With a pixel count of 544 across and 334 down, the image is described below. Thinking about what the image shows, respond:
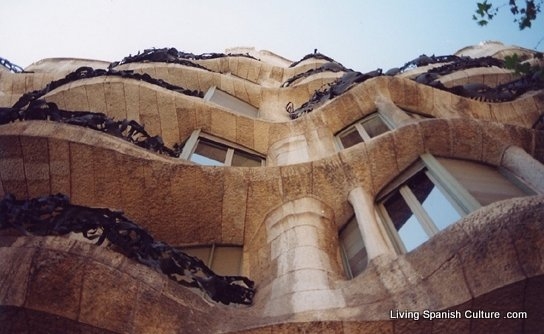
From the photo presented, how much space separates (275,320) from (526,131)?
228 inches

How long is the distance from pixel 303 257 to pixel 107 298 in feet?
8.80

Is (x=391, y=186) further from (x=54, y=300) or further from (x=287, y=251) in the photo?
(x=54, y=300)

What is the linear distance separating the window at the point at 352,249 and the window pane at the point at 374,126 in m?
3.09

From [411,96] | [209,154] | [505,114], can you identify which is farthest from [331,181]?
[505,114]

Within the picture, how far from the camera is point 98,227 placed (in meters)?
5.34

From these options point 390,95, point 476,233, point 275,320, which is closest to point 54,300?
point 275,320

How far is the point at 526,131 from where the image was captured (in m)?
7.76

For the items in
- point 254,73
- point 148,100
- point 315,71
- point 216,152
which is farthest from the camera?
point 254,73

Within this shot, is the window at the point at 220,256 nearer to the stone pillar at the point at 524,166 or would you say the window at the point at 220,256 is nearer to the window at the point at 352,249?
the window at the point at 352,249

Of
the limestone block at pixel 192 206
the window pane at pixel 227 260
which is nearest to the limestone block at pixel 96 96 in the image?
the limestone block at pixel 192 206

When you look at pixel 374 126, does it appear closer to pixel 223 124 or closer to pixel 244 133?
pixel 244 133

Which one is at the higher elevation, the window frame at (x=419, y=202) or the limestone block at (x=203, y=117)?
the limestone block at (x=203, y=117)

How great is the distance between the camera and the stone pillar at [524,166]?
645cm

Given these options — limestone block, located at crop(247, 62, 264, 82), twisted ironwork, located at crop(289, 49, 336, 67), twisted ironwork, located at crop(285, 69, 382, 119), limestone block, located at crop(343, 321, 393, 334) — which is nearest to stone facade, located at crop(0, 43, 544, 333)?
limestone block, located at crop(343, 321, 393, 334)
